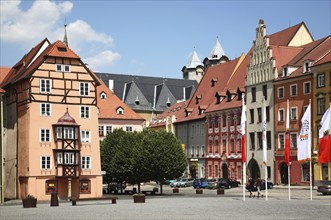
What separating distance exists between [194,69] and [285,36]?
272ft

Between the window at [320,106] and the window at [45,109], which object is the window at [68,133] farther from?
the window at [320,106]

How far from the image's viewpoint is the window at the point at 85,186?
65.4 m

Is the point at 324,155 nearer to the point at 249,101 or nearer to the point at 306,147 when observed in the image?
the point at 306,147

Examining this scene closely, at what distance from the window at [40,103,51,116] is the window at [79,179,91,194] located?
8.18 m

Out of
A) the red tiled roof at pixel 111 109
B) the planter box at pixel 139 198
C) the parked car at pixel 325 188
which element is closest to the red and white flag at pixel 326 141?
the planter box at pixel 139 198

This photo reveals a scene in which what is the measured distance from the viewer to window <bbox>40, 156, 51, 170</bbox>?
207 feet

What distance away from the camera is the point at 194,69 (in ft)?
567

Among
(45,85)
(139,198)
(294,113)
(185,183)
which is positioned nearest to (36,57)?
(45,85)

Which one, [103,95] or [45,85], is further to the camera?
[103,95]

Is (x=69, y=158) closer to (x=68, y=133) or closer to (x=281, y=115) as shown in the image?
(x=68, y=133)

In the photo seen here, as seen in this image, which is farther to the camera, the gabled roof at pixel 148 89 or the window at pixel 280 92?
the gabled roof at pixel 148 89

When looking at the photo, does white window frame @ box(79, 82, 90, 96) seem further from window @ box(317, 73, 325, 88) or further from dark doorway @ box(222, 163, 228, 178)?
dark doorway @ box(222, 163, 228, 178)

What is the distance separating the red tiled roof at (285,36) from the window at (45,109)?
39527 millimetres

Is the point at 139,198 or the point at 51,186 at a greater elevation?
the point at 51,186
